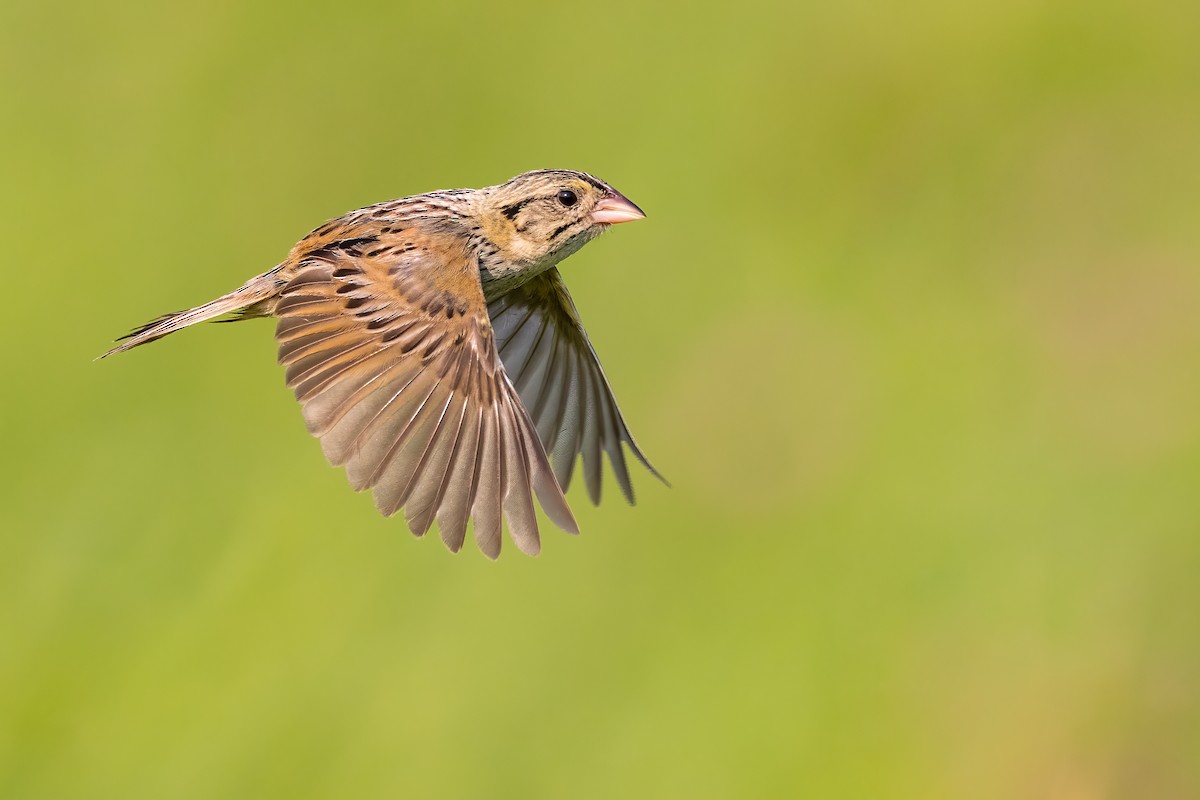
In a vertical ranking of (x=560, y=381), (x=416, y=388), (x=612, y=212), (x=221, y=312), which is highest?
(x=221, y=312)

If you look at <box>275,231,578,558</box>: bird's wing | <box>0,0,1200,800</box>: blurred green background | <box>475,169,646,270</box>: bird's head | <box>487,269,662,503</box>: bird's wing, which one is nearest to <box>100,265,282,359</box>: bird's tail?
<box>275,231,578,558</box>: bird's wing

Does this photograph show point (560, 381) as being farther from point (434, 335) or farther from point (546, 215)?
point (434, 335)

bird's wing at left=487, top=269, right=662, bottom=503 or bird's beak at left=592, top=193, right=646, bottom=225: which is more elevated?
bird's beak at left=592, top=193, right=646, bottom=225

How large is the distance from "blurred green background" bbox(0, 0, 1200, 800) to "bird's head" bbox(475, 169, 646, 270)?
4.10 meters

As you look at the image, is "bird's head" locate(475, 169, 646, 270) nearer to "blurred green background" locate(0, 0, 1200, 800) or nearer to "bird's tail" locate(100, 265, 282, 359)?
"bird's tail" locate(100, 265, 282, 359)

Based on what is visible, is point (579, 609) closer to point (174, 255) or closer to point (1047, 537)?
point (1047, 537)

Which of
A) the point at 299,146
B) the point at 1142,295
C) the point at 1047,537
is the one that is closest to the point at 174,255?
the point at 299,146

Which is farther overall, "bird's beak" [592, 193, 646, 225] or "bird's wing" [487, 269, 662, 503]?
"bird's wing" [487, 269, 662, 503]

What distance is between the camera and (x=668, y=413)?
11492 mm

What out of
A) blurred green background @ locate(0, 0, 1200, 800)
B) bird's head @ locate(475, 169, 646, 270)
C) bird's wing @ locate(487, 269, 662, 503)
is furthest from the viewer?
blurred green background @ locate(0, 0, 1200, 800)

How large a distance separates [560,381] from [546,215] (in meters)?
1.06

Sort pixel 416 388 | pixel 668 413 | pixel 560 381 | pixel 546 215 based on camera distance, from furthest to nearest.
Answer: pixel 668 413, pixel 560 381, pixel 546 215, pixel 416 388

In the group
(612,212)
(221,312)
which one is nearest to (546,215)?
(612,212)

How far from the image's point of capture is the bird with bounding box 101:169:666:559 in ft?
17.1
